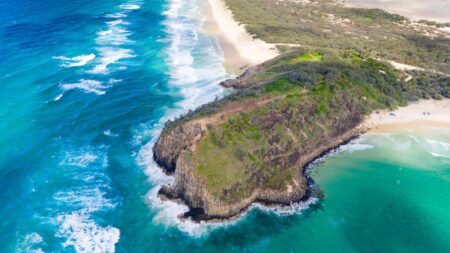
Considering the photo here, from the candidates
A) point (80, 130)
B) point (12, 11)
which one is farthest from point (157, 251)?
point (12, 11)

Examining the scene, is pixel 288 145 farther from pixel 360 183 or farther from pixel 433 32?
pixel 433 32

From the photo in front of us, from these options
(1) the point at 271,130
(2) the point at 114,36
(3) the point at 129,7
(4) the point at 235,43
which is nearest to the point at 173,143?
(1) the point at 271,130

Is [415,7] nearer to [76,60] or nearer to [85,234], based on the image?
[76,60]

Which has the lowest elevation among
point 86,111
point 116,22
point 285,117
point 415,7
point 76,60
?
point 86,111

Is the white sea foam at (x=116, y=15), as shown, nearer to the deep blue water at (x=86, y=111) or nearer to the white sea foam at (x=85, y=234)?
the deep blue water at (x=86, y=111)

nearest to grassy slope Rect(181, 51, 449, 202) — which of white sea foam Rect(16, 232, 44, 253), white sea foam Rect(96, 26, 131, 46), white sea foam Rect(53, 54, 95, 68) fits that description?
white sea foam Rect(16, 232, 44, 253)

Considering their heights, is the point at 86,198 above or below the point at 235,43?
below

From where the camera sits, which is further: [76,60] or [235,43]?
[235,43]

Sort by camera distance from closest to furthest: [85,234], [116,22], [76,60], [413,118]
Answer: [85,234] → [413,118] → [76,60] → [116,22]
